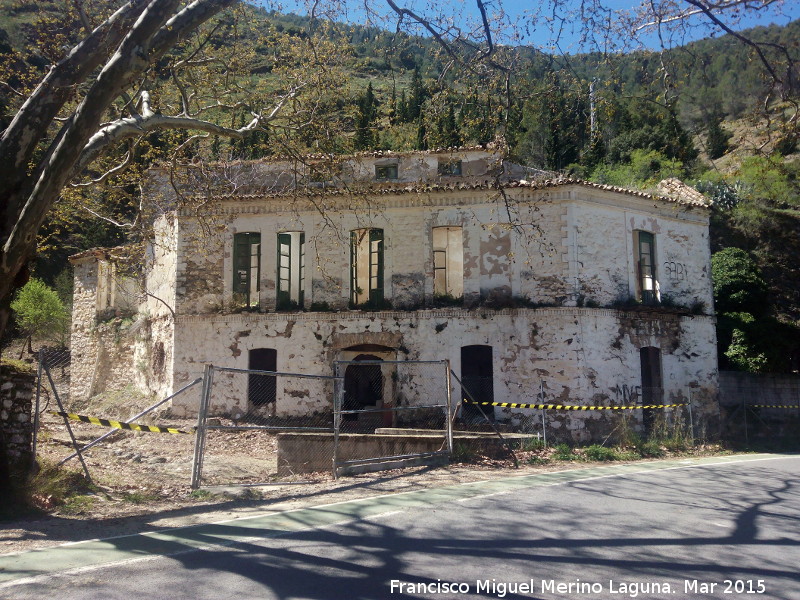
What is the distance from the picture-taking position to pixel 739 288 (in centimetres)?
2383

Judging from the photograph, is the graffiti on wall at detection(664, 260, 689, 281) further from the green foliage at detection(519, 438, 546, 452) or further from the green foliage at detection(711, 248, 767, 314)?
the green foliage at detection(519, 438, 546, 452)

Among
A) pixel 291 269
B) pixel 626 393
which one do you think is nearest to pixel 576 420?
pixel 626 393

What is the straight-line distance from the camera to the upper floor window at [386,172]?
2147 cm

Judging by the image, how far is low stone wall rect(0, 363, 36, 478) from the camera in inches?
319

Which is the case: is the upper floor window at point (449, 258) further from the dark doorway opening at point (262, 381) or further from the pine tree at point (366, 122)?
the dark doorway opening at point (262, 381)

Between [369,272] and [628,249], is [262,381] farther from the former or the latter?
[628,249]

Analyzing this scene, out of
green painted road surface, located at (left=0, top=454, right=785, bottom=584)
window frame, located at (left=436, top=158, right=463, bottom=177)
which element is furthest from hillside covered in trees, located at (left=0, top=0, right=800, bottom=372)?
green painted road surface, located at (left=0, top=454, right=785, bottom=584)

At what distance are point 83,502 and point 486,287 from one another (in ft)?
42.1

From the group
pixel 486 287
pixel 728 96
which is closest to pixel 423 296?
pixel 486 287

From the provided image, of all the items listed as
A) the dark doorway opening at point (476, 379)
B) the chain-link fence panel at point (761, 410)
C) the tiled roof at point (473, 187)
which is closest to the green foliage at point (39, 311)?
the tiled roof at point (473, 187)

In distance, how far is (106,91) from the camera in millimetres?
7520

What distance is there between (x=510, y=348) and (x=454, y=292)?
356cm

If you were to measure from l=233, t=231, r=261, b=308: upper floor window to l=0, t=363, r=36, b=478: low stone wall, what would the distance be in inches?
445

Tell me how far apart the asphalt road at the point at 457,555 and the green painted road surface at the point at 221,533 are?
27 mm
